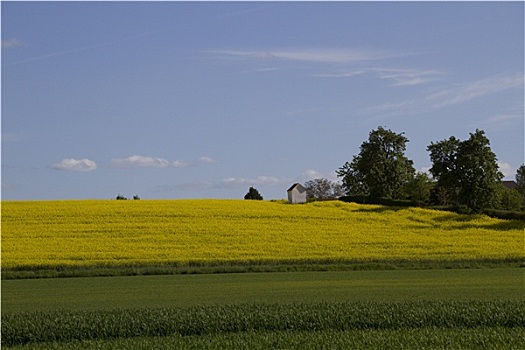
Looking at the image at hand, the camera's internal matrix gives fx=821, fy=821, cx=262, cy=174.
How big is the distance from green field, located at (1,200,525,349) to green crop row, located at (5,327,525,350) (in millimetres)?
54

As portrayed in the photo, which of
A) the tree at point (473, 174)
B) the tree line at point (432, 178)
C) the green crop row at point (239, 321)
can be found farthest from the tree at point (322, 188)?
the green crop row at point (239, 321)

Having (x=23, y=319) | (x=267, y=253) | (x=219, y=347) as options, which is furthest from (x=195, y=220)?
(x=219, y=347)

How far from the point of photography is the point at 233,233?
4359cm

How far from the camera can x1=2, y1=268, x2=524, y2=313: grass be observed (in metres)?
24.2

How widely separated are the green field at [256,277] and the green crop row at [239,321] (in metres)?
0.04

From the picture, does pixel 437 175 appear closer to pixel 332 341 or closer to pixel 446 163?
pixel 446 163

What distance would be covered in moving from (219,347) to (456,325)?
5.89 meters

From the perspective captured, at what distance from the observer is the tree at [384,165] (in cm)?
7906

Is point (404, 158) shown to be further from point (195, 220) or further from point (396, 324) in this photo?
point (396, 324)

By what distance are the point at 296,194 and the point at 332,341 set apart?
45.9 m

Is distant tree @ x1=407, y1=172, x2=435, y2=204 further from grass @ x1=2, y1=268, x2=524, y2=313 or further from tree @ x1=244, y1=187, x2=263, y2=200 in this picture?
grass @ x1=2, y1=268, x2=524, y2=313

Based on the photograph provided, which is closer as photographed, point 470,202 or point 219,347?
point 219,347

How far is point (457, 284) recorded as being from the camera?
28.4 metres

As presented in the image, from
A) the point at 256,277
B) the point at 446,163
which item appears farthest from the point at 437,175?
the point at 256,277
